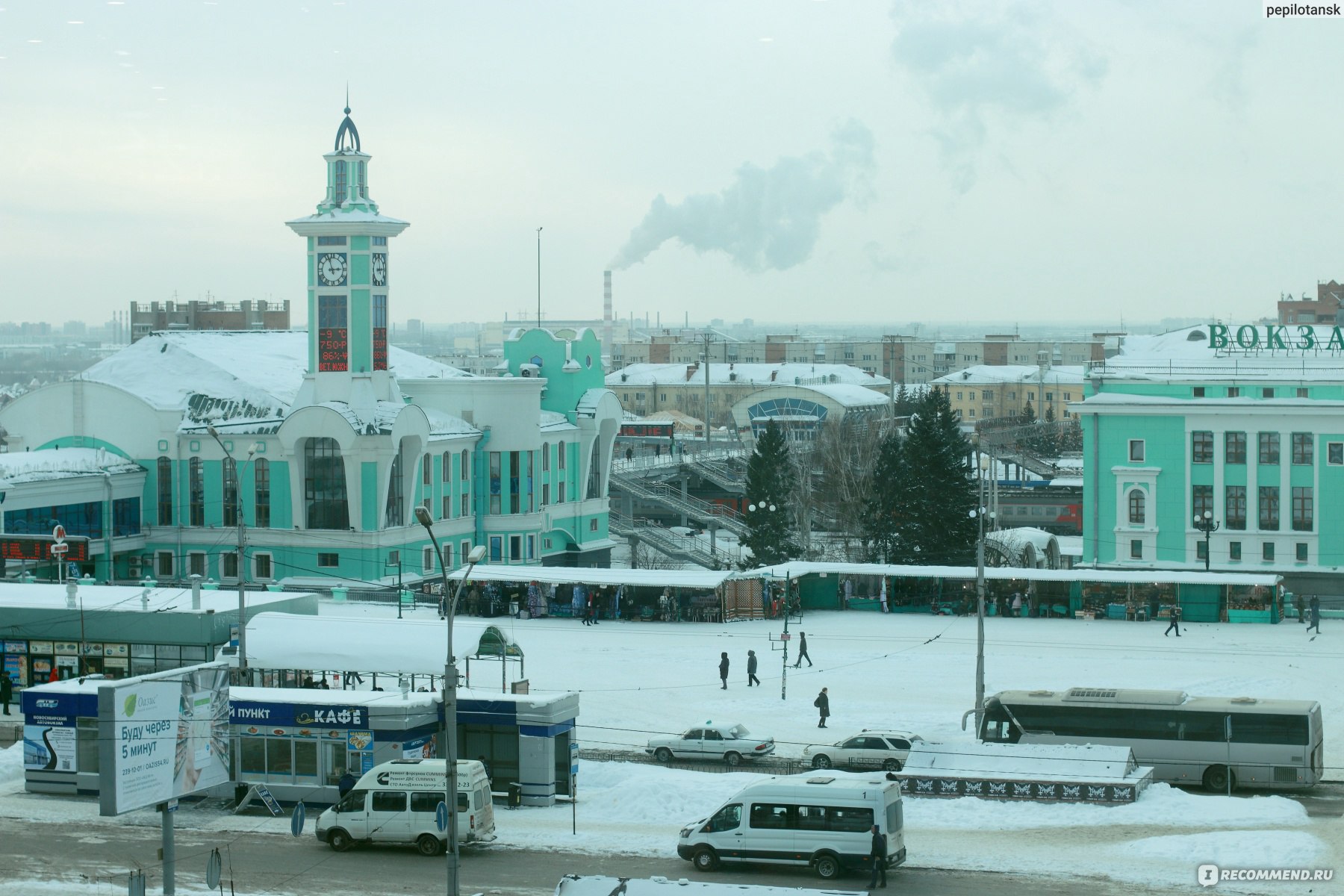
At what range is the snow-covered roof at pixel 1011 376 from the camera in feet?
554

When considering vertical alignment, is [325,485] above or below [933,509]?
above

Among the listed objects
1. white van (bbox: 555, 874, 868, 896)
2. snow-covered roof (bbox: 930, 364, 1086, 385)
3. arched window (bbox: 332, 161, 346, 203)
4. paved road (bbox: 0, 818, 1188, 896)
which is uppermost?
arched window (bbox: 332, 161, 346, 203)

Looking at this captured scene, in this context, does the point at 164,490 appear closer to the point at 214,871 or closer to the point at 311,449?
the point at 311,449

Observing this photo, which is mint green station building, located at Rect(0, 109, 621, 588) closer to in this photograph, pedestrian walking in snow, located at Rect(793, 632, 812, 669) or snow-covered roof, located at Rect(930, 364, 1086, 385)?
pedestrian walking in snow, located at Rect(793, 632, 812, 669)

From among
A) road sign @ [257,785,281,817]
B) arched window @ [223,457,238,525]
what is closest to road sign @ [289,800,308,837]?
road sign @ [257,785,281,817]

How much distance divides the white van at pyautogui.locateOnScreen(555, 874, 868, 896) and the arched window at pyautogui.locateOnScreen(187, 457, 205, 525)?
48691mm

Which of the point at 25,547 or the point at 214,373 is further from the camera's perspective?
the point at 214,373

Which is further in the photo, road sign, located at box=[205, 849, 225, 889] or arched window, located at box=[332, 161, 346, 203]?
arched window, located at box=[332, 161, 346, 203]

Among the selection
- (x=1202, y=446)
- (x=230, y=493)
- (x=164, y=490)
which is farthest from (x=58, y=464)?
(x=1202, y=446)

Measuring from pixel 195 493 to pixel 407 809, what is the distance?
1622 inches

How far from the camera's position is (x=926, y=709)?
39.9 meters

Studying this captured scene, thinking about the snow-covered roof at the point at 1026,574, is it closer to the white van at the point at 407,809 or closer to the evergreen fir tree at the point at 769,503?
the evergreen fir tree at the point at 769,503

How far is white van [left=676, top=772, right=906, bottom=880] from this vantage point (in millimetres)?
26203
